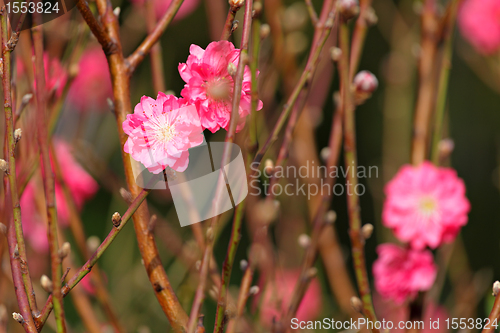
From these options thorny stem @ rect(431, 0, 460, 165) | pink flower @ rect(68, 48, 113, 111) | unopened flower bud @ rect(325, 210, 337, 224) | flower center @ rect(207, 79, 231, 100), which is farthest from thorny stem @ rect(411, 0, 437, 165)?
pink flower @ rect(68, 48, 113, 111)

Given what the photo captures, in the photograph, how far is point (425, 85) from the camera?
0.80 meters

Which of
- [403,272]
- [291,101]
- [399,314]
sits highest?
[291,101]

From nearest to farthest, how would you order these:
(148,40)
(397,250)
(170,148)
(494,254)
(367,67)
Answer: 1. (170,148)
2. (148,40)
3. (397,250)
4. (494,254)
5. (367,67)

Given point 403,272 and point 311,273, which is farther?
point 403,272

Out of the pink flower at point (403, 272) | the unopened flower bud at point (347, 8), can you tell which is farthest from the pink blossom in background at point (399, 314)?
the unopened flower bud at point (347, 8)

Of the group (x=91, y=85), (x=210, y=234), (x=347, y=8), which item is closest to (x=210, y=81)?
(x=210, y=234)

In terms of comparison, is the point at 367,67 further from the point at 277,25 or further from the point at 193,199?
the point at 193,199

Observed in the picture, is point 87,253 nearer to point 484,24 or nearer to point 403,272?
point 403,272

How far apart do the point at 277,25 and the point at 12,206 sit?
2.08ft

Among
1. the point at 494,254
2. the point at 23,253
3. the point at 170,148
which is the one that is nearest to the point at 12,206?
the point at 23,253

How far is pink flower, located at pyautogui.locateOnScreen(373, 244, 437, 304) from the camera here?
646mm

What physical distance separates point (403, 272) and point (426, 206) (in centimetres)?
11

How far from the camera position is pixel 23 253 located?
384mm

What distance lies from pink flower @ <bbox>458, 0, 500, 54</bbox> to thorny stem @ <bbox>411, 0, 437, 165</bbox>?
541 mm
